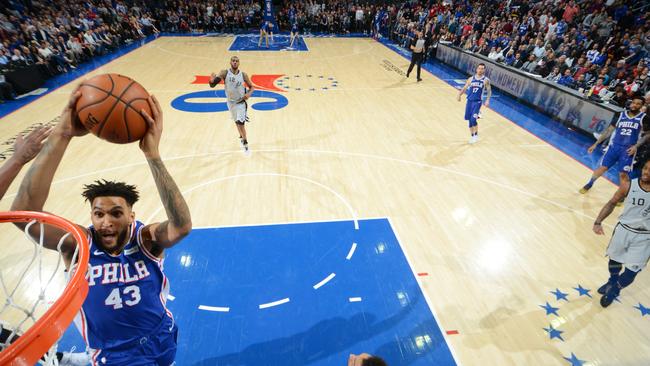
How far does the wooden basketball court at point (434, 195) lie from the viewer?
406cm

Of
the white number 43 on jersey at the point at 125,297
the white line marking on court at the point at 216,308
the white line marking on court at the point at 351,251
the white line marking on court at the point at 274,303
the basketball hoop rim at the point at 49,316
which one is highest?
the basketball hoop rim at the point at 49,316

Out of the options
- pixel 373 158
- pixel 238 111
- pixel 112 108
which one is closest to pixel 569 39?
pixel 373 158

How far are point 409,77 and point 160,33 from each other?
16.9m

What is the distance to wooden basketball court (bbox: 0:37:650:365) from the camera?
4.06 metres

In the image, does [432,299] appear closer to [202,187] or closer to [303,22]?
[202,187]


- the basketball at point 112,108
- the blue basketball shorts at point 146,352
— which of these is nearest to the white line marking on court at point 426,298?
the blue basketball shorts at point 146,352

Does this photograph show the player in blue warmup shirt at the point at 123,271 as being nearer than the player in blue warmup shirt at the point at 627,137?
Yes

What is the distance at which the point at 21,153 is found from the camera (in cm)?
180

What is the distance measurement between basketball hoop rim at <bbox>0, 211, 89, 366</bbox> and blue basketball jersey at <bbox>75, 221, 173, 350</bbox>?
0.35 metres

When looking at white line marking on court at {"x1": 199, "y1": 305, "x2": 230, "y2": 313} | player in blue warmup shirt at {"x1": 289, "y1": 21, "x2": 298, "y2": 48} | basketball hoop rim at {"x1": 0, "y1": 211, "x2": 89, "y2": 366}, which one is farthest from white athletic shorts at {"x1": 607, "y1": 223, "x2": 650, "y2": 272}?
player in blue warmup shirt at {"x1": 289, "y1": 21, "x2": 298, "y2": 48}

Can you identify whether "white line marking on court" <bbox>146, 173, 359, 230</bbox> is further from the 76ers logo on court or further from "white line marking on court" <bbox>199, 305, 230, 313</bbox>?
the 76ers logo on court

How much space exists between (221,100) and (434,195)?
7405 millimetres

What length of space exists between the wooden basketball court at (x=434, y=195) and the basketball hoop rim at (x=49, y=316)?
3472 millimetres

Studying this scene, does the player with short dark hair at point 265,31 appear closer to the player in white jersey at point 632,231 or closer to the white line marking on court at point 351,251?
the white line marking on court at point 351,251
